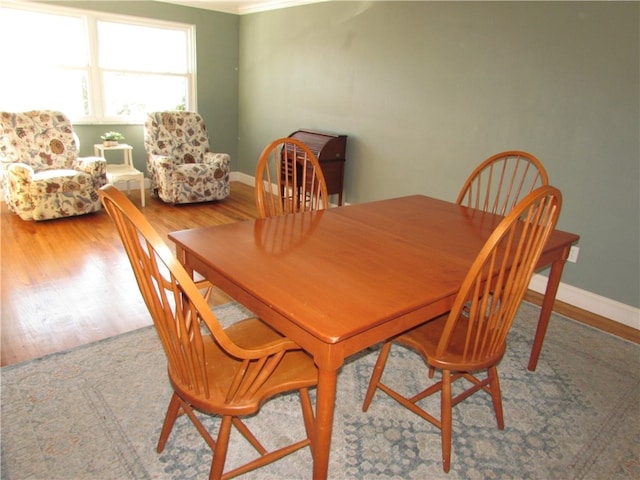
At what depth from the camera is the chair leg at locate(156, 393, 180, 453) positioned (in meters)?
1.52

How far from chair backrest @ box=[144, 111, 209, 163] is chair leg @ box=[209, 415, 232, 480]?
4.16m

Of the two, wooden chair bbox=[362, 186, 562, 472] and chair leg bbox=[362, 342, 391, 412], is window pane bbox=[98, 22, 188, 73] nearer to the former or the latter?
chair leg bbox=[362, 342, 391, 412]

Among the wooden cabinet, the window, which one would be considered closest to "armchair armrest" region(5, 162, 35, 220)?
the window

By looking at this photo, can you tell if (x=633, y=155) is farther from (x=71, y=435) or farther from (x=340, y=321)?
(x=71, y=435)

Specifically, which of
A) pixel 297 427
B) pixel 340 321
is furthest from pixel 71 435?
pixel 340 321

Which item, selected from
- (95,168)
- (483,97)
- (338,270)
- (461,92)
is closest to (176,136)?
(95,168)

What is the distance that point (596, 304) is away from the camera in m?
2.87

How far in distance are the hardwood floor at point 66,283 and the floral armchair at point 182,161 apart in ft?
1.13

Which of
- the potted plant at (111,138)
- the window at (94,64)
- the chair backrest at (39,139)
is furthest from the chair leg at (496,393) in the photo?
the window at (94,64)

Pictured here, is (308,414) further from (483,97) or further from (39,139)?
(39,139)

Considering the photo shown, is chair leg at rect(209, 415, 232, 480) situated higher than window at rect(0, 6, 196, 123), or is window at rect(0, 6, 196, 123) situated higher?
window at rect(0, 6, 196, 123)

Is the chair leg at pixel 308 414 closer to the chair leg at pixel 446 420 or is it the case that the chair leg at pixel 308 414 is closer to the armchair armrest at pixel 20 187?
the chair leg at pixel 446 420

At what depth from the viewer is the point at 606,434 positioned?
5.92 feet

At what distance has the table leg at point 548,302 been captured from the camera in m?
1.96
